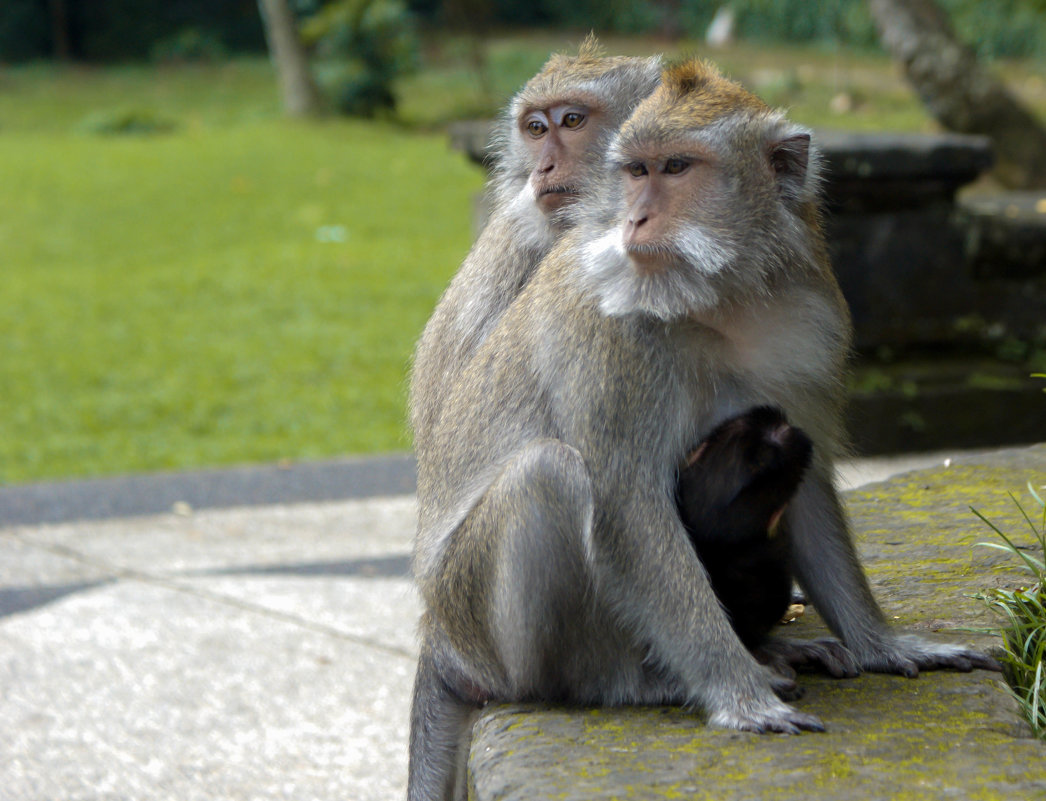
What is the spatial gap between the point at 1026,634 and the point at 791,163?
1152 millimetres

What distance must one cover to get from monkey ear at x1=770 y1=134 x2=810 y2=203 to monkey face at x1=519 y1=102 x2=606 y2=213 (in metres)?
0.64

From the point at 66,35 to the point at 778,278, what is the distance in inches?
1156

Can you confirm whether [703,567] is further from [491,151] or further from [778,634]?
[491,151]

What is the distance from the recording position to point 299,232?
13719 millimetres

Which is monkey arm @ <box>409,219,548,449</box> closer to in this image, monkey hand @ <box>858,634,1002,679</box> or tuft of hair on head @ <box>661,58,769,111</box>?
tuft of hair on head @ <box>661,58,769,111</box>

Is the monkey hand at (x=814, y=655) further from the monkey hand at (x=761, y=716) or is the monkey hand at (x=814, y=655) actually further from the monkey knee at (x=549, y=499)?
the monkey knee at (x=549, y=499)

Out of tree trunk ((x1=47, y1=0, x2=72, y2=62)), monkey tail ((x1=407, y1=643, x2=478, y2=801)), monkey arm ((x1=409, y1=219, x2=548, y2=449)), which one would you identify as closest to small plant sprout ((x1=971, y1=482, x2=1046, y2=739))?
monkey tail ((x1=407, y1=643, x2=478, y2=801))

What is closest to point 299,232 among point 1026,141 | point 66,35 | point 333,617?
point 1026,141

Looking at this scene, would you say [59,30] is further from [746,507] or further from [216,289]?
[746,507]

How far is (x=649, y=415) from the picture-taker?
8.13ft

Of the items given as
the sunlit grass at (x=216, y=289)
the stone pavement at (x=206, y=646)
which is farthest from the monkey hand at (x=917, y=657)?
the sunlit grass at (x=216, y=289)

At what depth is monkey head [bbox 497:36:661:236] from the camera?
3182mm

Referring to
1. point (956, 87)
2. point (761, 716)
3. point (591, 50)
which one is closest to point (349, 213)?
point (956, 87)

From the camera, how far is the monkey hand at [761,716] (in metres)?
2.36
